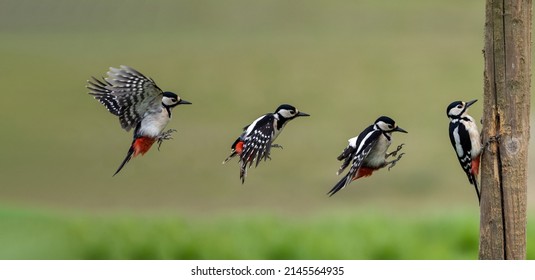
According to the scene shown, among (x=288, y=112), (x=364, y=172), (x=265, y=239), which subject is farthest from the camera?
(x=265, y=239)

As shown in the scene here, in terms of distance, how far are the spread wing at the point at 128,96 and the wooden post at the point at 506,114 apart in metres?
1.67

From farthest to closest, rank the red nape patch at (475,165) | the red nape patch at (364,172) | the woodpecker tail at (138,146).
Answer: the red nape patch at (475,165) < the red nape patch at (364,172) < the woodpecker tail at (138,146)

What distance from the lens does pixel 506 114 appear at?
→ 3748mm

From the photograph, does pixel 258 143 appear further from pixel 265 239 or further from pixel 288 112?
pixel 265 239

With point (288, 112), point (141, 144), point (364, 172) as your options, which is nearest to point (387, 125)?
point (364, 172)

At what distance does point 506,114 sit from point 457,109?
255 mm

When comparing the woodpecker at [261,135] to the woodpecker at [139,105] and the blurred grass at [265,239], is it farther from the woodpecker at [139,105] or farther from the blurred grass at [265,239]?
the blurred grass at [265,239]

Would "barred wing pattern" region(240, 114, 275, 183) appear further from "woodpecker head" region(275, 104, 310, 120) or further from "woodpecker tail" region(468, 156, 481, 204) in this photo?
"woodpecker tail" region(468, 156, 481, 204)

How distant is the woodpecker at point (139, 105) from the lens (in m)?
3.21

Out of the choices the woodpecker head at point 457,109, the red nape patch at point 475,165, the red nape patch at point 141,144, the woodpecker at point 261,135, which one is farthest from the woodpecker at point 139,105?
the red nape patch at point 475,165

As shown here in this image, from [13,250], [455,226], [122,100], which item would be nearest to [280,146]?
[122,100]

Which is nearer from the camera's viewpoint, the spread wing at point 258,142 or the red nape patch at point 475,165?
the spread wing at point 258,142

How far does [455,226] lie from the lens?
7199 mm

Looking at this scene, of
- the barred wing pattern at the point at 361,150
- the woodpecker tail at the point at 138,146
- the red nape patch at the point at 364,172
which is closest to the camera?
the woodpecker tail at the point at 138,146
